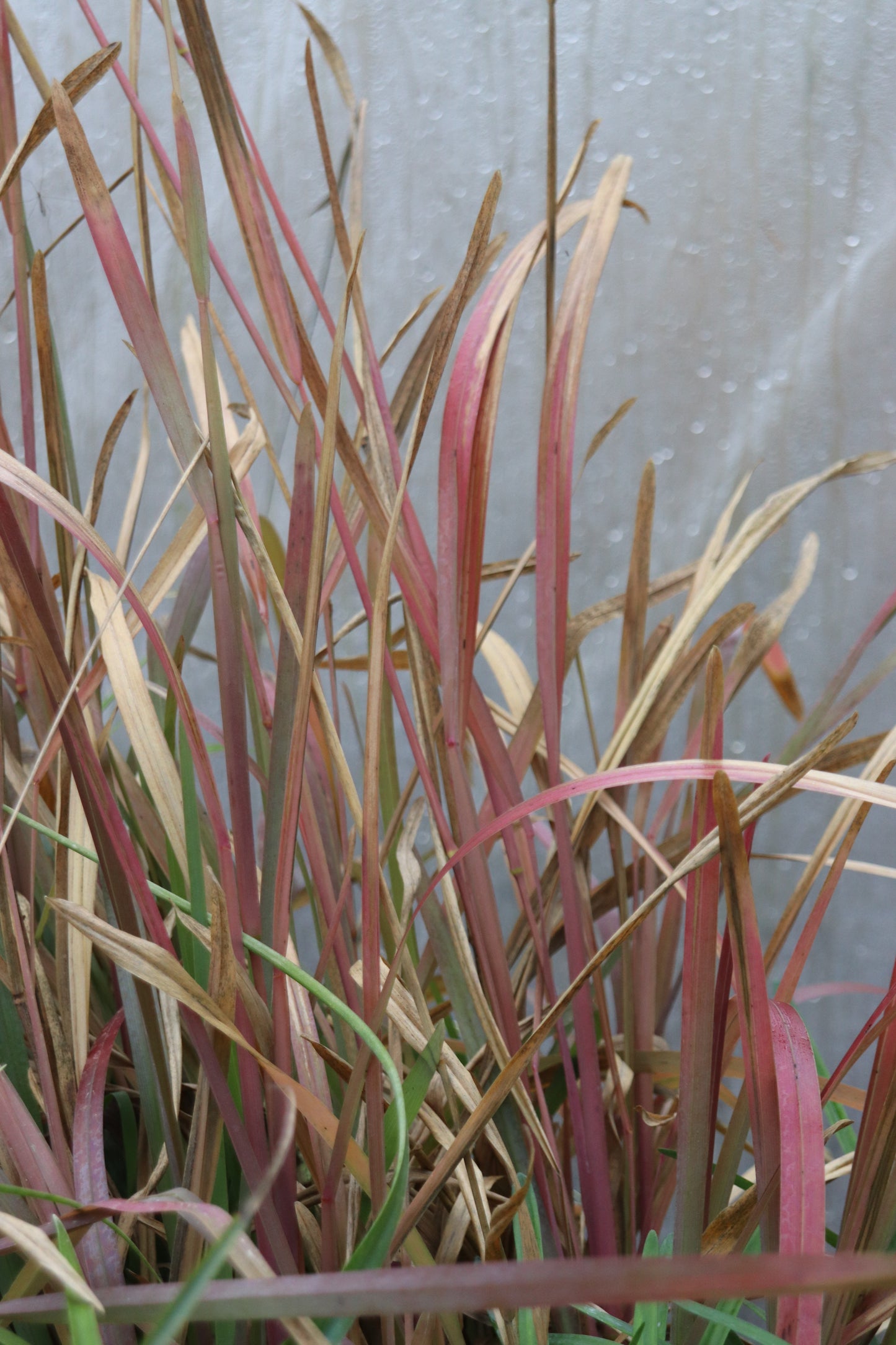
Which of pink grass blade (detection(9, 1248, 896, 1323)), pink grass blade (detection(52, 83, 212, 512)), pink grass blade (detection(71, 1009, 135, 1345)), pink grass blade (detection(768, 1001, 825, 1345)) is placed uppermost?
pink grass blade (detection(52, 83, 212, 512))

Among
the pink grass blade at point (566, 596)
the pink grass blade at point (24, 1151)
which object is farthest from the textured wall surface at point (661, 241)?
the pink grass blade at point (24, 1151)

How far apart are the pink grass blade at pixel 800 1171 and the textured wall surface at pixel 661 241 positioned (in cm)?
31

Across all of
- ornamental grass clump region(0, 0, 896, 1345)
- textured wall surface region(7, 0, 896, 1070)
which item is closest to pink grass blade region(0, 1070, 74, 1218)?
ornamental grass clump region(0, 0, 896, 1345)

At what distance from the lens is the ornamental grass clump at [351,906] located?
0.46ft

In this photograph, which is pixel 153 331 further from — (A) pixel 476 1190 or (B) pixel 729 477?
(B) pixel 729 477

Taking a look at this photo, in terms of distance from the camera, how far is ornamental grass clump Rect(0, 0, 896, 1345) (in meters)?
0.14

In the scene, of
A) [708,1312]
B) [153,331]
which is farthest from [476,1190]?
[153,331]

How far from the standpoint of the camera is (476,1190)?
17 cm

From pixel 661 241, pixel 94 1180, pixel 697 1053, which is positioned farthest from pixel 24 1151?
pixel 661 241

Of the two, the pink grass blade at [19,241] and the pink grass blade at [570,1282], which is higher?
the pink grass blade at [19,241]

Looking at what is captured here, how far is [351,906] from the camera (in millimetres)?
234

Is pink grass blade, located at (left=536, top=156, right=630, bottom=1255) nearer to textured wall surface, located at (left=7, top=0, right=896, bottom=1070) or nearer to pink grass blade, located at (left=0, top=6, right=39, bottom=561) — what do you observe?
pink grass blade, located at (left=0, top=6, right=39, bottom=561)

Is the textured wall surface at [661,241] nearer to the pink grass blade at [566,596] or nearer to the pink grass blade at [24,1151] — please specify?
the pink grass blade at [566,596]

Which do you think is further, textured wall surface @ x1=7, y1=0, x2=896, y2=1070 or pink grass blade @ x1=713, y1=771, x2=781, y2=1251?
textured wall surface @ x1=7, y1=0, x2=896, y2=1070
